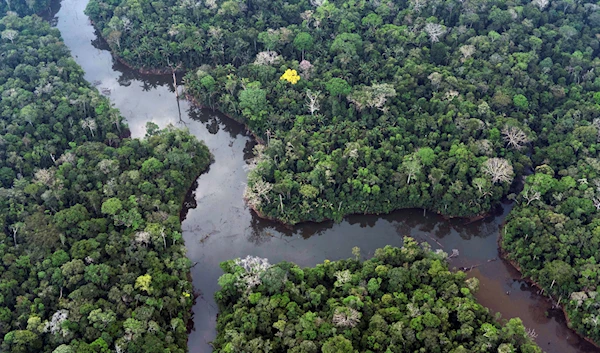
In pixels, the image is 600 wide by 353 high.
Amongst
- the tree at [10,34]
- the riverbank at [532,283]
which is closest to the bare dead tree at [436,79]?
the riverbank at [532,283]

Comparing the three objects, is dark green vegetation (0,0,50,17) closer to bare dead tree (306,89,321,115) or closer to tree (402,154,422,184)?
bare dead tree (306,89,321,115)

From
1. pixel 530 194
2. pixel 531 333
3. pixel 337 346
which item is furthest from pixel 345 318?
pixel 530 194

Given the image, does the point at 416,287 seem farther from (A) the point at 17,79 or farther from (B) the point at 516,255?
(A) the point at 17,79

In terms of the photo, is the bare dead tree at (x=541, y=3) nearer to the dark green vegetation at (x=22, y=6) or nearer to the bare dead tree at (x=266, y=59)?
the bare dead tree at (x=266, y=59)

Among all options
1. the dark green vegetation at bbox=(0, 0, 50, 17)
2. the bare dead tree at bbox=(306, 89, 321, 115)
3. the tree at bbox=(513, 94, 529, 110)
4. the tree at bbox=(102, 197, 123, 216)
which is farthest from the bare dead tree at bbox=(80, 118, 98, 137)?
the tree at bbox=(513, 94, 529, 110)

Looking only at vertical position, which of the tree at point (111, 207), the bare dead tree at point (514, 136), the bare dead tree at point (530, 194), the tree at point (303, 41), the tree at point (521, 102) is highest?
the tree at point (303, 41)
